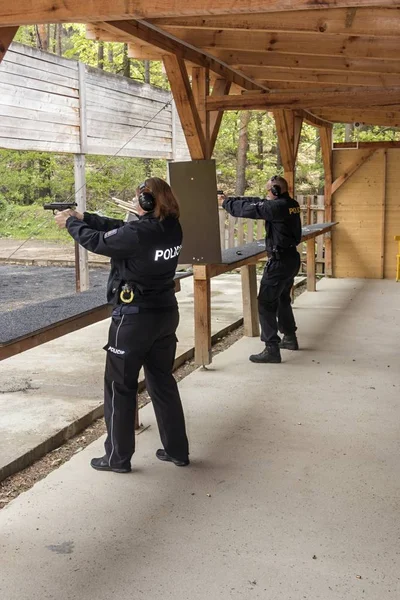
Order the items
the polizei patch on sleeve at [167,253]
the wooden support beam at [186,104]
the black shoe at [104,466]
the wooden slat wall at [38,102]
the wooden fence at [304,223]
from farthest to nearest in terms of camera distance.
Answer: the wooden fence at [304,223] < the wooden slat wall at [38,102] < the wooden support beam at [186,104] < the black shoe at [104,466] < the polizei patch on sleeve at [167,253]

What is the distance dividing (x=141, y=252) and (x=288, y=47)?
107 inches

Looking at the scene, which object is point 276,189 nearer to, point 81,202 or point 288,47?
point 288,47

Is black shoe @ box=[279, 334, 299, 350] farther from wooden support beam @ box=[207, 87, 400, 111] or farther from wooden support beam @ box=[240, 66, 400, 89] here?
wooden support beam @ box=[240, 66, 400, 89]

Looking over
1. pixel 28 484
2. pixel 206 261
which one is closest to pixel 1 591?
pixel 28 484

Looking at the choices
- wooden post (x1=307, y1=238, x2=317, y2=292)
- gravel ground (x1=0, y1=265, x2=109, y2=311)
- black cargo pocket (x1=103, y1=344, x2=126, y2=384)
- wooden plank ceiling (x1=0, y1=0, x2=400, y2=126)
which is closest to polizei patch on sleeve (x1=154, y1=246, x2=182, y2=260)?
black cargo pocket (x1=103, y1=344, x2=126, y2=384)

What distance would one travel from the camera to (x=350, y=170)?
39.6 feet

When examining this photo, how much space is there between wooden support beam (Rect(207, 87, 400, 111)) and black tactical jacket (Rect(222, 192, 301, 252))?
2.70 feet

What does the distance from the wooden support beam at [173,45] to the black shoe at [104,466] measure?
268cm

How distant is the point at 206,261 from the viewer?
6.02 m

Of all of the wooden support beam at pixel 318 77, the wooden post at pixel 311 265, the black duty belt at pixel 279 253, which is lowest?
the wooden post at pixel 311 265

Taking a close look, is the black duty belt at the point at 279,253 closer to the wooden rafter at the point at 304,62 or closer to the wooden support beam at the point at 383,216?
the wooden rafter at the point at 304,62

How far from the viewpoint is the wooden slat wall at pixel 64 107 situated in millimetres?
6980

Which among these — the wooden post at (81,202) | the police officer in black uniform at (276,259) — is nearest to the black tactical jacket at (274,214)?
the police officer in black uniform at (276,259)

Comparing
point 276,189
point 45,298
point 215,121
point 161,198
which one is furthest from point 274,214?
point 45,298
